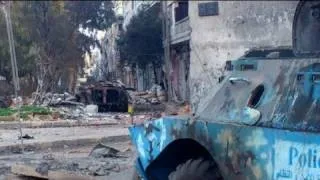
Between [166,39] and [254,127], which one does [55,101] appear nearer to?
[166,39]

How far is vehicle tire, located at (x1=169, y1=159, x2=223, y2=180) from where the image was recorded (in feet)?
18.7

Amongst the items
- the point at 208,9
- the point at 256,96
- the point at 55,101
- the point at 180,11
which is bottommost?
the point at 55,101

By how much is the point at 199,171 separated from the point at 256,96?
2.75 feet

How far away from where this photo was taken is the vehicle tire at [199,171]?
5688 millimetres

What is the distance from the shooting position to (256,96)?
553 centimetres

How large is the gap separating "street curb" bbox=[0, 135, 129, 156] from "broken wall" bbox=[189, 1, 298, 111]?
11852 mm

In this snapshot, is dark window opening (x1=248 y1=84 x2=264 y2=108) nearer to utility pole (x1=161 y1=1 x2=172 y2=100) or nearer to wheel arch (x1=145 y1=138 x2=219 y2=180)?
wheel arch (x1=145 y1=138 x2=219 y2=180)

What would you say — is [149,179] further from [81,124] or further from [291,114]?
[81,124]

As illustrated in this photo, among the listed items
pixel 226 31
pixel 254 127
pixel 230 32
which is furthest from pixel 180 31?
pixel 254 127

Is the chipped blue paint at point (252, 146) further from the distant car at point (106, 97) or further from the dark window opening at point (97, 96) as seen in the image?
the dark window opening at point (97, 96)

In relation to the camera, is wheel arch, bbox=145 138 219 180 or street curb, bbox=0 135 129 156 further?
street curb, bbox=0 135 129 156

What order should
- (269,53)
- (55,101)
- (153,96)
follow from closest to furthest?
(269,53)
(55,101)
(153,96)

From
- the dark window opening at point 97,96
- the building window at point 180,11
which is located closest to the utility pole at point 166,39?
the building window at point 180,11

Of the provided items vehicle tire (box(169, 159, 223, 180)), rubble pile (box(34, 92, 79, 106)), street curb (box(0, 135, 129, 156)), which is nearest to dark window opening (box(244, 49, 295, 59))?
vehicle tire (box(169, 159, 223, 180))
